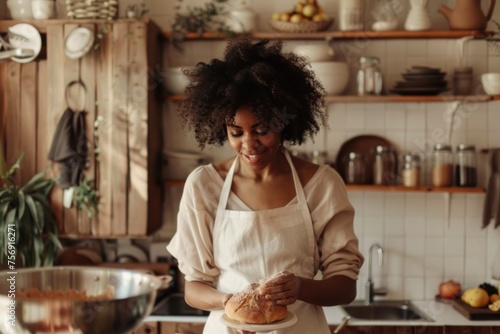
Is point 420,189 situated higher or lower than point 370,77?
lower

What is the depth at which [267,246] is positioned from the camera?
76.9 inches

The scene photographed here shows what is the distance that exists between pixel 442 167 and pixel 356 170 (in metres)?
0.44

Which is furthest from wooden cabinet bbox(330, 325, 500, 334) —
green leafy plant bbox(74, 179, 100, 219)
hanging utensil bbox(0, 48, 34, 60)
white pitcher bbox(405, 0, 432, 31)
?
hanging utensil bbox(0, 48, 34, 60)

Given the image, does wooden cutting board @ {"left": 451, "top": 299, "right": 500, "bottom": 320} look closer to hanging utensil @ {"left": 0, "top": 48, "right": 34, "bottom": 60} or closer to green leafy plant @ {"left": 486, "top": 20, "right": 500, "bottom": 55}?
green leafy plant @ {"left": 486, "top": 20, "right": 500, "bottom": 55}

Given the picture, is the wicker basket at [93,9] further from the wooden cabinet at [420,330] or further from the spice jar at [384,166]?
the wooden cabinet at [420,330]

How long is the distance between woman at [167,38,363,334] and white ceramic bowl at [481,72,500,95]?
1.79 m

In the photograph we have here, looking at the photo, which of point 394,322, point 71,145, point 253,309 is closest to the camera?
point 253,309

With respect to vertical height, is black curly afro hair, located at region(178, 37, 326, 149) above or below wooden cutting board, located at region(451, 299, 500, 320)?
above

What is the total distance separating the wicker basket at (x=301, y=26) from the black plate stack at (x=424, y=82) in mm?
473

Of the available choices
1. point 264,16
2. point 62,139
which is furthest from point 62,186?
point 264,16

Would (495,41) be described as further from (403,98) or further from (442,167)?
(442,167)

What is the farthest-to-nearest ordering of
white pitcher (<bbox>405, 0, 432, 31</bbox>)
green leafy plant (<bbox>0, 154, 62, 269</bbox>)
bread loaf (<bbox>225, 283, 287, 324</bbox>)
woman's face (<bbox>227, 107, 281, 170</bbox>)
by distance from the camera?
white pitcher (<bbox>405, 0, 432, 31</bbox>) → green leafy plant (<bbox>0, 154, 62, 269</bbox>) → woman's face (<bbox>227, 107, 281, 170</bbox>) → bread loaf (<bbox>225, 283, 287, 324</bbox>)

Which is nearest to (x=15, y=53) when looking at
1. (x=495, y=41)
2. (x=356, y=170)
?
(x=356, y=170)

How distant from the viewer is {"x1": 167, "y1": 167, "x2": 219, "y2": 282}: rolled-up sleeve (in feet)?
6.52
